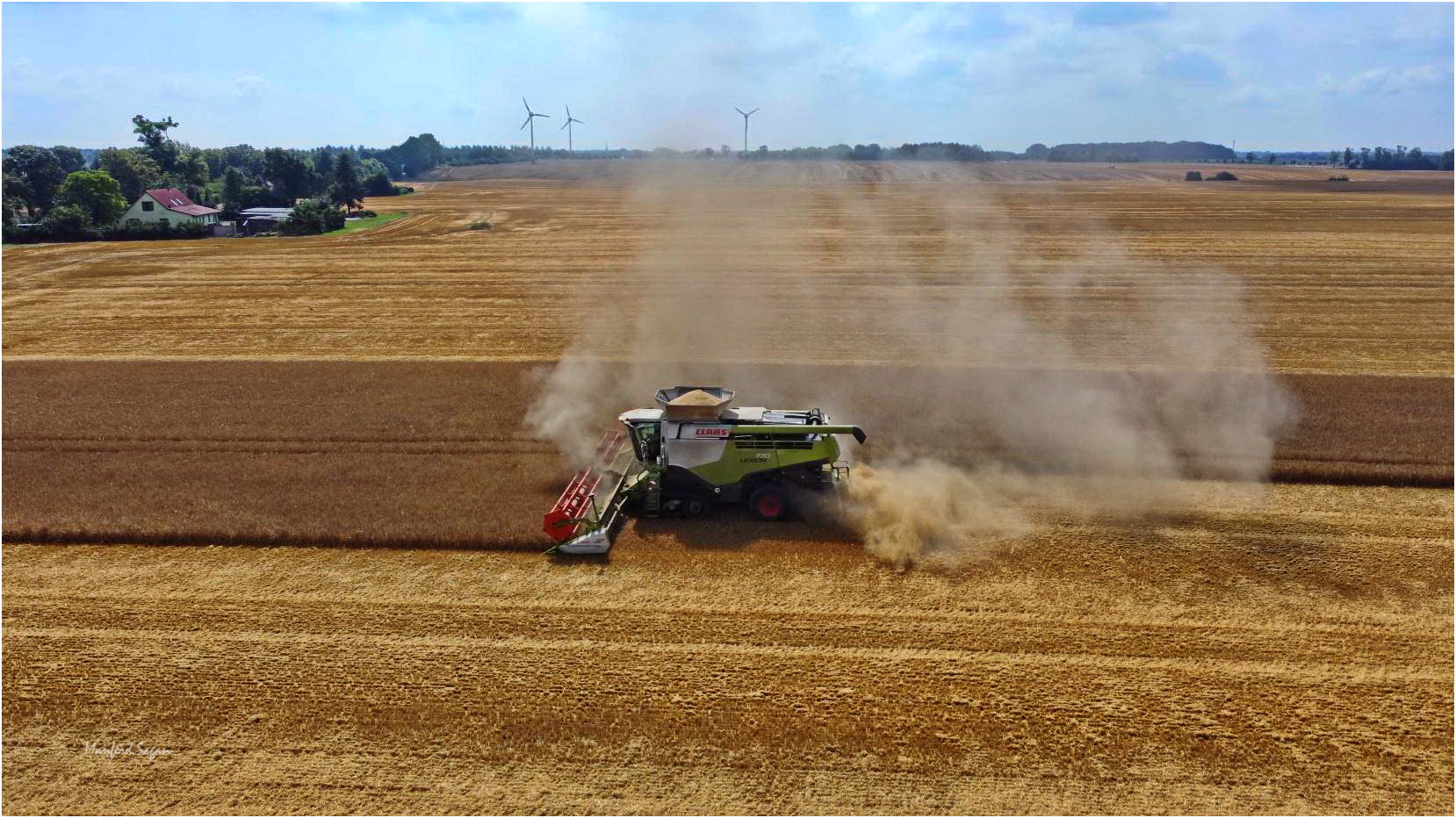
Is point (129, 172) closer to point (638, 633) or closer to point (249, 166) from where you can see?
point (249, 166)

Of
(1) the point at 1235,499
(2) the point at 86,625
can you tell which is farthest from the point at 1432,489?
(2) the point at 86,625

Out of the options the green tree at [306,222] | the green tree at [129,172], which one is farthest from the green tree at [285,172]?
the green tree at [306,222]

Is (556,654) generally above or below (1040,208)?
below

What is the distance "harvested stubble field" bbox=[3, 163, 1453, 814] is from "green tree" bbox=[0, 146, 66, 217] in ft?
225

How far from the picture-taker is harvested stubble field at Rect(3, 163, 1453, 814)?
977 cm

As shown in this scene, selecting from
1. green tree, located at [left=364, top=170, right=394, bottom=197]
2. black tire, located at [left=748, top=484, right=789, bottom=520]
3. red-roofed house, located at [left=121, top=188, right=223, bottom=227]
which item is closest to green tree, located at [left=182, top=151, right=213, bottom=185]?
green tree, located at [left=364, top=170, right=394, bottom=197]

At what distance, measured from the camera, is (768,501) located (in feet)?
53.1

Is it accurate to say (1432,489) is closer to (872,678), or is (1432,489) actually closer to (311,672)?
(872,678)

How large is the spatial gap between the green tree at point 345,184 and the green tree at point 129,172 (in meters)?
23.5

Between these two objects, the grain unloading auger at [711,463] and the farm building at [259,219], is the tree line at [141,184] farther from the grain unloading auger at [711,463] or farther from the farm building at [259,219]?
the grain unloading auger at [711,463]

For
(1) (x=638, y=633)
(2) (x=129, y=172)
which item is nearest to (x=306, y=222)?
(2) (x=129, y=172)

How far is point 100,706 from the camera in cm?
1100

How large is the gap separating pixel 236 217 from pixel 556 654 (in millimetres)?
77531

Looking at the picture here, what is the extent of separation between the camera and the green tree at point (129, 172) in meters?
87.0
